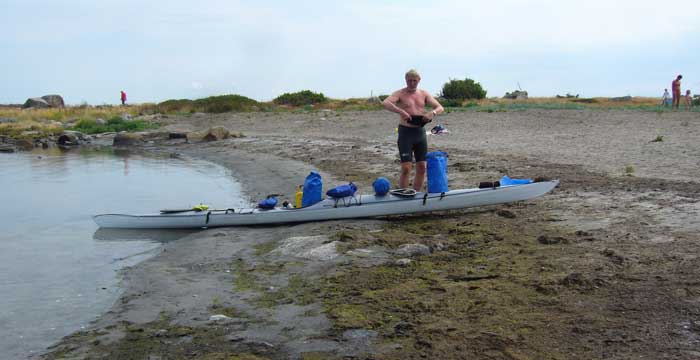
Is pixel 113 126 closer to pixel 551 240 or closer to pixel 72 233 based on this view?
pixel 72 233

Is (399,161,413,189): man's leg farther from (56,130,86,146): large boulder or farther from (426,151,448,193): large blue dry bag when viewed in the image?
(56,130,86,146): large boulder

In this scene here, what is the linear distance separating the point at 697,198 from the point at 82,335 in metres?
6.97

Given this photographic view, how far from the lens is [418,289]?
5.55m

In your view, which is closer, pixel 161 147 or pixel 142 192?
pixel 142 192

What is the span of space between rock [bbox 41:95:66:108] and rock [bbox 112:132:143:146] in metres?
32.8

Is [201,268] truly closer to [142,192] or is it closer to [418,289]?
[418,289]

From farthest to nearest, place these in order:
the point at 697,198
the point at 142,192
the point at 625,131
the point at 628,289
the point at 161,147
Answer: the point at 161,147
the point at 625,131
the point at 142,192
the point at 697,198
the point at 628,289

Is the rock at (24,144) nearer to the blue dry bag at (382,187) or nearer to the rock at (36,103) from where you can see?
the blue dry bag at (382,187)

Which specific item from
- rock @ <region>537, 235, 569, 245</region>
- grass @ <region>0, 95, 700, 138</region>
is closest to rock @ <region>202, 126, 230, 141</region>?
grass @ <region>0, 95, 700, 138</region>

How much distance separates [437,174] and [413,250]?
215 cm

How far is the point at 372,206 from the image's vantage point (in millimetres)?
8727

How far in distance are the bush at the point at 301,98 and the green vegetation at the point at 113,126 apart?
11.3 m

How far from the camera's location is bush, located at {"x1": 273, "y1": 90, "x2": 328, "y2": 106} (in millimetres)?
42656

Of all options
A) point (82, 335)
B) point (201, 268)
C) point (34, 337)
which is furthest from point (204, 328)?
point (201, 268)
